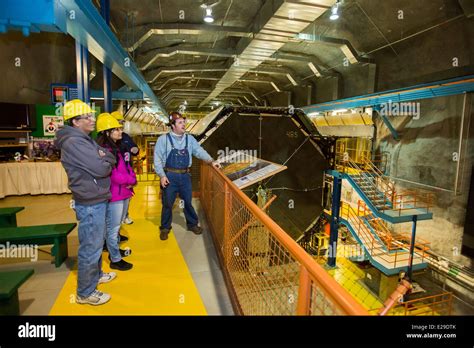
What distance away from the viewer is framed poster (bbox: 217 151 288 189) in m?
3.16

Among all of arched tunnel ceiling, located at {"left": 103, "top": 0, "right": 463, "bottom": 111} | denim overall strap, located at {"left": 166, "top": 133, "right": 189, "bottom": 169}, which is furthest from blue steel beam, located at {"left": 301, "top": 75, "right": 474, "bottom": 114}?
denim overall strap, located at {"left": 166, "top": 133, "right": 189, "bottom": 169}

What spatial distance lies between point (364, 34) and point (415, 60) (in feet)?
6.50

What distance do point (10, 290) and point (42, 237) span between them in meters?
1.18

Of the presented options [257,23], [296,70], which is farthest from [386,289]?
[296,70]

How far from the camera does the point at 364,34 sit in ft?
30.3

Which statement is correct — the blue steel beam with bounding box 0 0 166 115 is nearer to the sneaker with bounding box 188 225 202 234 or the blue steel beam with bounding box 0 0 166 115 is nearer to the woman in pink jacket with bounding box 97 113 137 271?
the woman in pink jacket with bounding box 97 113 137 271

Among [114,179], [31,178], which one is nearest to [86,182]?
[114,179]

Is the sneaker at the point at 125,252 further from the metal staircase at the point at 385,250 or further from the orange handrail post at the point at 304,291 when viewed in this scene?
the metal staircase at the point at 385,250

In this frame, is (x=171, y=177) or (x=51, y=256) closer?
(x=51, y=256)

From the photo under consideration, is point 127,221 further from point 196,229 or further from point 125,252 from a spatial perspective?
point 196,229

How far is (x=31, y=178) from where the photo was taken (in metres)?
6.66

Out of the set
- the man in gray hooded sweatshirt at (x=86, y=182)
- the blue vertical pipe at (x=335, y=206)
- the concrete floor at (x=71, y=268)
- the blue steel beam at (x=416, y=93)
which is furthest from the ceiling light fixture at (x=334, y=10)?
the man in gray hooded sweatshirt at (x=86, y=182)
